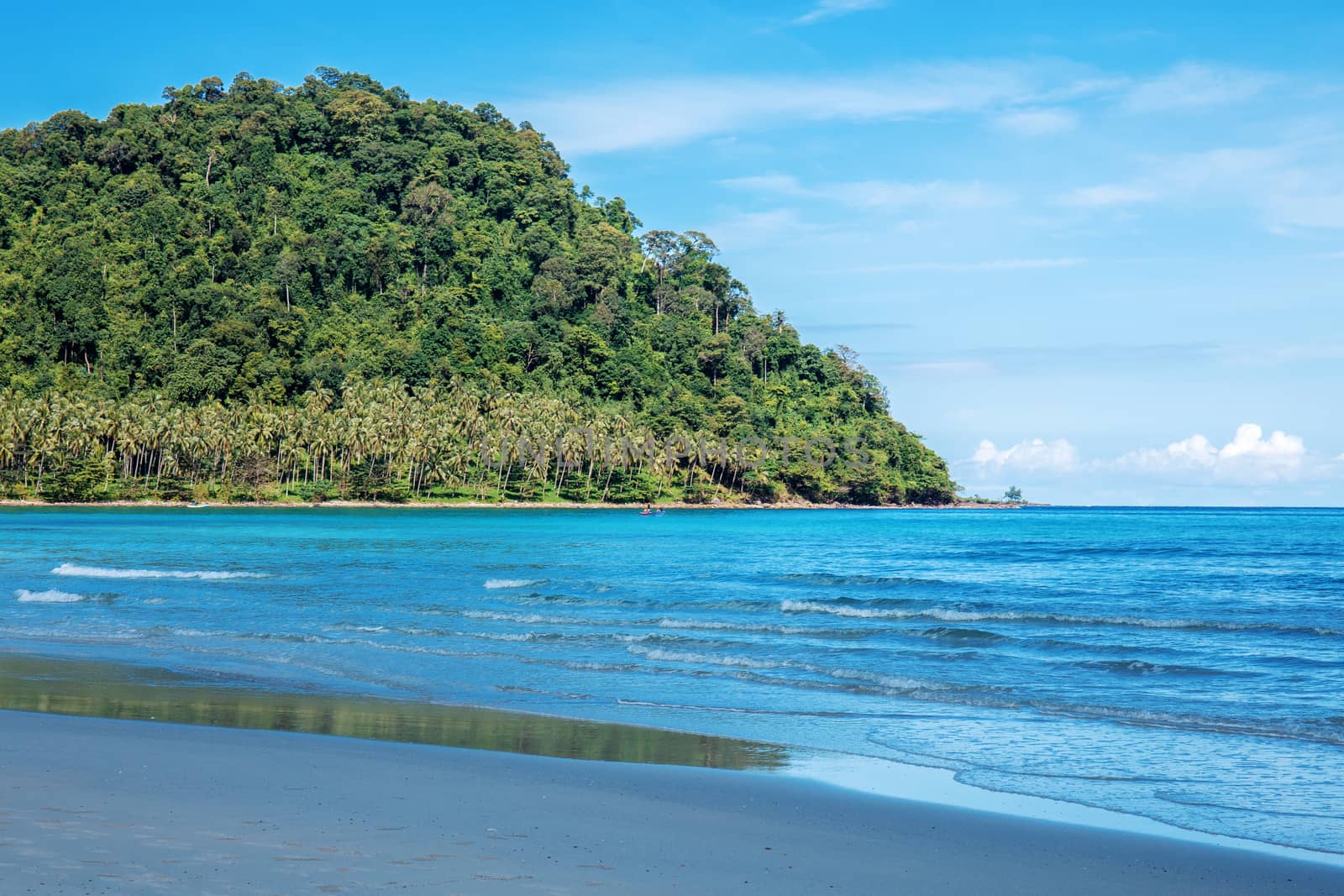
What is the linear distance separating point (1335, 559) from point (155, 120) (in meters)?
193

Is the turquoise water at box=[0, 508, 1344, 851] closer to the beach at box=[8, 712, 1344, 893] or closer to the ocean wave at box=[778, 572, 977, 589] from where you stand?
the ocean wave at box=[778, 572, 977, 589]

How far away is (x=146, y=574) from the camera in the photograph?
121 ft

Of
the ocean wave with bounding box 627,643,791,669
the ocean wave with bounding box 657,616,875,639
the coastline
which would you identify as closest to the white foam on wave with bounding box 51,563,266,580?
the ocean wave with bounding box 657,616,875,639

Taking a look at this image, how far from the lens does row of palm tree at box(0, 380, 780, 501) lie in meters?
110

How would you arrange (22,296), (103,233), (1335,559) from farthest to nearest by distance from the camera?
(103,233), (22,296), (1335,559)

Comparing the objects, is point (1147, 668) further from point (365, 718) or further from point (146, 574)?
point (146, 574)

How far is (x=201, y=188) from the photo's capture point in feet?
562

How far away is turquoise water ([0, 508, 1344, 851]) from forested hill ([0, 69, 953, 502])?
7380 cm

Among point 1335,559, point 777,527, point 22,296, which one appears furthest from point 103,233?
point 1335,559

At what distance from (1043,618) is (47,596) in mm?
27612

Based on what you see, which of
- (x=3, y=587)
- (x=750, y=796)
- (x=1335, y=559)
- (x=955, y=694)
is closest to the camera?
(x=750, y=796)

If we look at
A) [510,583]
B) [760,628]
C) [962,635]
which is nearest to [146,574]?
[510,583]

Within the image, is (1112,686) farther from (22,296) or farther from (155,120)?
(155,120)

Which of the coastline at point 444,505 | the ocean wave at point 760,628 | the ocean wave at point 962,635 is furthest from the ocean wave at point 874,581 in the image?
the coastline at point 444,505
